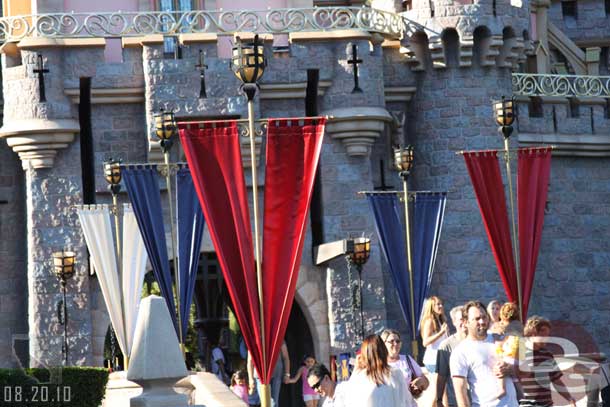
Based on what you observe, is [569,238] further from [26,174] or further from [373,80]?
[26,174]

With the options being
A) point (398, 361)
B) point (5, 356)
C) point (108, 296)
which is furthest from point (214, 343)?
point (398, 361)

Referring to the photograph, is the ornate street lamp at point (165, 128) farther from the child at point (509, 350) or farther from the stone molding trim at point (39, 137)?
the child at point (509, 350)

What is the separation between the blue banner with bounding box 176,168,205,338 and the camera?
1991 cm

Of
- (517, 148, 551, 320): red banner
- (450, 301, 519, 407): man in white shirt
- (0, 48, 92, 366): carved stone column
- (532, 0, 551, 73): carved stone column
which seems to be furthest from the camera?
(532, 0, 551, 73): carved stone column

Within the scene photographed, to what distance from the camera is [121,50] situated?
23.8 metres

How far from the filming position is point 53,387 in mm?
15266

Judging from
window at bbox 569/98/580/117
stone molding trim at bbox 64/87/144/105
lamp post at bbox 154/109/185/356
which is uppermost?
stone molding trim at bbox 64/87/144/105

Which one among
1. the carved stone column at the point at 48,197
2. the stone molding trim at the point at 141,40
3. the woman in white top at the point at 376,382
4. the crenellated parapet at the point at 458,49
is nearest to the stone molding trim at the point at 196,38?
the stone molding trim at the point at 141,40

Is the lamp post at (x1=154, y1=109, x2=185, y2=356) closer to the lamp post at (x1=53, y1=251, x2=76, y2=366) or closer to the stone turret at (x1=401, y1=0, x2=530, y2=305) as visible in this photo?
the lamp post at (x1=53, y1=251, x2=76, y2=366)

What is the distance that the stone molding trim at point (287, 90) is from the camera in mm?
22812

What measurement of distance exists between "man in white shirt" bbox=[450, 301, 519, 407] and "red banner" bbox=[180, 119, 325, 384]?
2146 mm

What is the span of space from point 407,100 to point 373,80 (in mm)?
1279
